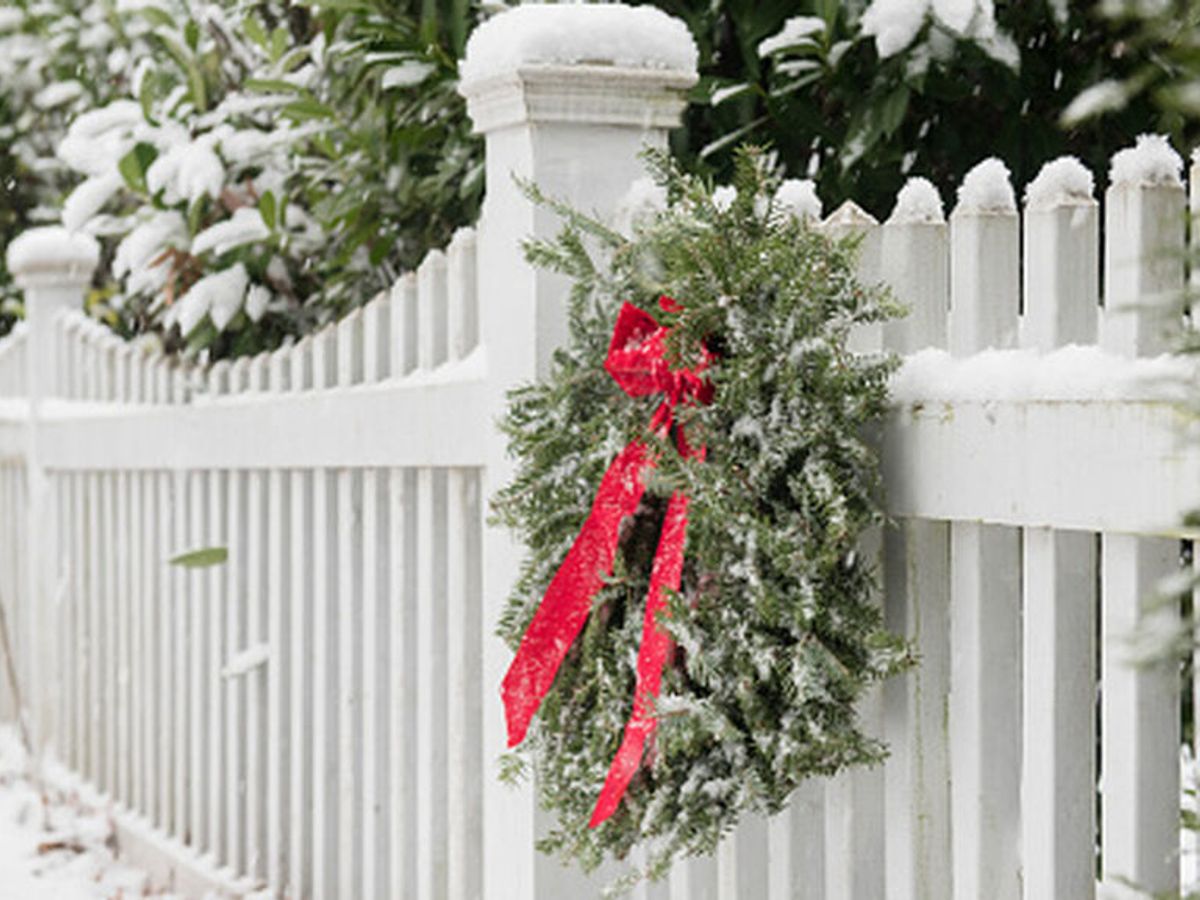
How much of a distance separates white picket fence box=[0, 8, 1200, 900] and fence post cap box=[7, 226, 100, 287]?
0.07 feet

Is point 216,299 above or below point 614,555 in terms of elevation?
above

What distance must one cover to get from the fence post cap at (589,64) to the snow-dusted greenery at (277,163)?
0.82 meters

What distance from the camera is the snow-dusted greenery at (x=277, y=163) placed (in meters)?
3.58

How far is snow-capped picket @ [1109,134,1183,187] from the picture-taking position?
63.9 inches

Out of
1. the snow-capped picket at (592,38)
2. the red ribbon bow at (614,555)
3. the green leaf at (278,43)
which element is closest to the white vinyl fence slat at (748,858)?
the red ribbon bow at (614,555)

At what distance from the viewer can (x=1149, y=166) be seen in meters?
1.62

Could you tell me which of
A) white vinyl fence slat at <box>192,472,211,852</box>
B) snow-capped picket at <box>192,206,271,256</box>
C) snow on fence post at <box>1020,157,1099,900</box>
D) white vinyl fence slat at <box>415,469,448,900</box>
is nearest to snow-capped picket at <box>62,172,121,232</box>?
snow-capped picket at <box>192,206,271,256</box>

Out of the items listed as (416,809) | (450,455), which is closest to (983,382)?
(450,455)

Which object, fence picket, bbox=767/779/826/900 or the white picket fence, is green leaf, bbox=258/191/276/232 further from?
fence picket, bbox=767/779/826/900

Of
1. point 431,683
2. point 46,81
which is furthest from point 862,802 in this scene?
point 46,81

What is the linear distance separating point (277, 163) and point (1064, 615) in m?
3.05

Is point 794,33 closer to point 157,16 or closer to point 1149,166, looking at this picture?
point 1149,166

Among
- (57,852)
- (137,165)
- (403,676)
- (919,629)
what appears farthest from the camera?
(57,852)

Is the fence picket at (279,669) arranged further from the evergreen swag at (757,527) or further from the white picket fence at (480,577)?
the evergreen swag at (757,527)
